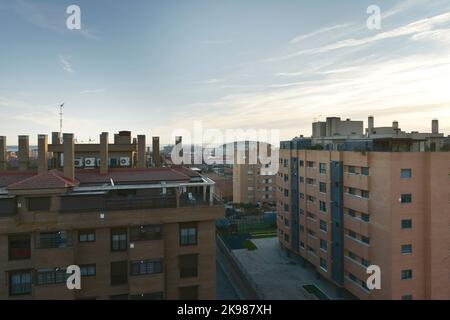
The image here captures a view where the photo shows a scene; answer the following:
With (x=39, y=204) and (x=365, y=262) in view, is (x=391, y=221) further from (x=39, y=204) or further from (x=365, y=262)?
(x=39, y=204)

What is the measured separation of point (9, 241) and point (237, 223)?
4242 centimetres

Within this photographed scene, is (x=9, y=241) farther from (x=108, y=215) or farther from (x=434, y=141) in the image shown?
(x=434, y=141)

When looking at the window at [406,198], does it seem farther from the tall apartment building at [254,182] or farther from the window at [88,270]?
the tall apartment building at [254,182]

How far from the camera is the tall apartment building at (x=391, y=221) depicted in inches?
984

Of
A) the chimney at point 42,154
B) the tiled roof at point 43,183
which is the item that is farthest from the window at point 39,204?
the chimney at point 42,154

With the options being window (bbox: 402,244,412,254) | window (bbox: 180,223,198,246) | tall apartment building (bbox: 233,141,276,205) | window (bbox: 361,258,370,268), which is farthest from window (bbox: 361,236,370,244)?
tall apartment building (bbox: 233,141,276,205)

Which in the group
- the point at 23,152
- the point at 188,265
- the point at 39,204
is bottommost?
the point at 188,265

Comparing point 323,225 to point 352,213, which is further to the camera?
point 323,225

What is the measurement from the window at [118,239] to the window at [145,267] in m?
1.20

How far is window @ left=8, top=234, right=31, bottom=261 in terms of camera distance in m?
17.9

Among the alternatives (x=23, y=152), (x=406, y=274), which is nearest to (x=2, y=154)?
(x=23, y=152)

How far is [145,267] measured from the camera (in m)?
19.4

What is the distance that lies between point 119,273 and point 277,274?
2229cm
